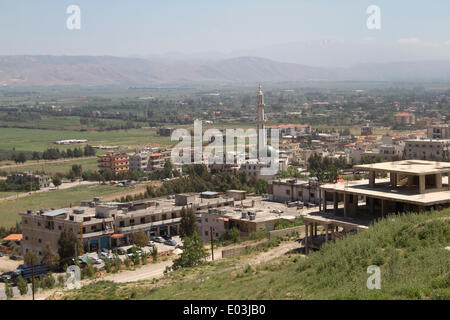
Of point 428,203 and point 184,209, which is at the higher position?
point 428,203

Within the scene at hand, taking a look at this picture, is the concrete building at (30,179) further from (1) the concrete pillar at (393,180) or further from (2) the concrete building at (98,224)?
(1) the concrete pillar at (393,180)

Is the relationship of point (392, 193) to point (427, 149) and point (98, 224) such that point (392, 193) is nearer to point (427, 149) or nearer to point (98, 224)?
→ point (98, 224)

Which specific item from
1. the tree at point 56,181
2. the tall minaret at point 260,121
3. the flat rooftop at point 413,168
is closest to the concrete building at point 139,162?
the tree at point 56,181

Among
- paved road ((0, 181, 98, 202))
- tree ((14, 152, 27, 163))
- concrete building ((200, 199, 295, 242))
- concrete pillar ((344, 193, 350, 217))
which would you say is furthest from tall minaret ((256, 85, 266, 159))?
concrete pillar ((344, 193, 350, 217))

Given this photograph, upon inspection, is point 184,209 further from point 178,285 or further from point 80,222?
point 178,285

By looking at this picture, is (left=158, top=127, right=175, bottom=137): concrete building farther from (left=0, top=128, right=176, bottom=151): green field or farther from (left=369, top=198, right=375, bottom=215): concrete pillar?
(left=369, top=198, right=375, bottom=215): concrete pillar
